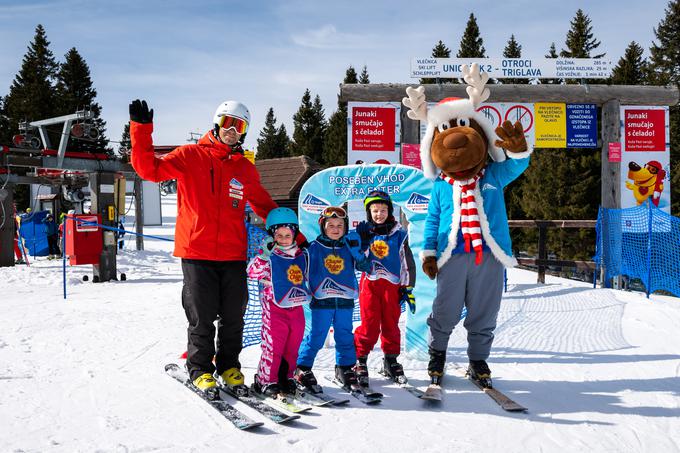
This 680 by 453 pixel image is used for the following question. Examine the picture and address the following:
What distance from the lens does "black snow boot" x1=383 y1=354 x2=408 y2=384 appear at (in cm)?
371

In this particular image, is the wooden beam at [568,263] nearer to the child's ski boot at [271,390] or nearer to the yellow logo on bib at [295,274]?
the yellow logo on bib at [295,274]

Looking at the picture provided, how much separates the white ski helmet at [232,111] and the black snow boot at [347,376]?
191 centimetres

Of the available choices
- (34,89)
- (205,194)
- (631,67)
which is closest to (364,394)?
(205,194)

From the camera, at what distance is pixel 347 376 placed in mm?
3531

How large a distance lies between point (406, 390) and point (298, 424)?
3.23 feet

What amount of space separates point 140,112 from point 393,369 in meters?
2.55

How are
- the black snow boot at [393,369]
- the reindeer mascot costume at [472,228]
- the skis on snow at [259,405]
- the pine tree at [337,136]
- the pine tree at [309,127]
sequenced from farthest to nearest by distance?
the pine tree at [309,127] < the pine tree at [337,136] < the black snow boot at [393,369] < the reindeer mascot costume at [472,228] < the skis on snow at [259,405]

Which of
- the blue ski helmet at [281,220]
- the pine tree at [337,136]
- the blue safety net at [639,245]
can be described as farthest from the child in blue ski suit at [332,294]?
the pine tree at [337,136]

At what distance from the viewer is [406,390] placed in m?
3.56

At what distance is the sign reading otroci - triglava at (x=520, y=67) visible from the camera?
8.65 meters

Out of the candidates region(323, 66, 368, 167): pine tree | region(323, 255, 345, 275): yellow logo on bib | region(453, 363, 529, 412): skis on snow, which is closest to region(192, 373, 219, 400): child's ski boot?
region(323, 255, 345, 275): yellow logo on bib

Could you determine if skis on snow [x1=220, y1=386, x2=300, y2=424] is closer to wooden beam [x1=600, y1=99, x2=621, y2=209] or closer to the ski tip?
the ski tip

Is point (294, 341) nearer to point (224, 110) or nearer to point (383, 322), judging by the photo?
point (383, 322)

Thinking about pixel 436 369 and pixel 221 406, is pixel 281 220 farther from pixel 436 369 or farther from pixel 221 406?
pixel 436 369
